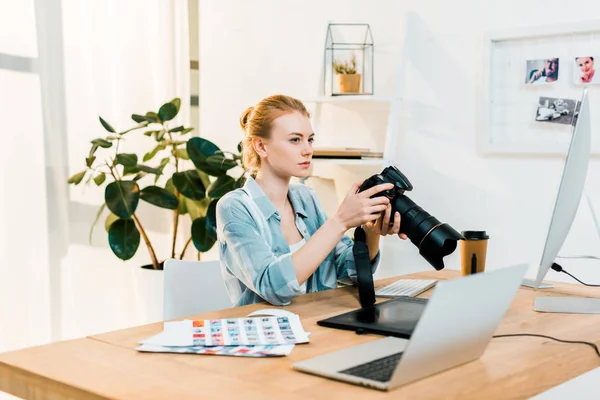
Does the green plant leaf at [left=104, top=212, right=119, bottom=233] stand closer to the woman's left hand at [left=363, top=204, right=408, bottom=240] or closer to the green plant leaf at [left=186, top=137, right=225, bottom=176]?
the green plant leaf at [left=186, top=137, right=225, bottom=176]

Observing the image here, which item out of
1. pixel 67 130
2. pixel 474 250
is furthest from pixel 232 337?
pixel 67 130

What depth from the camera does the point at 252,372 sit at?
126cm

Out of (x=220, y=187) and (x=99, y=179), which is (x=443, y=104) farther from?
(x=99, y=179)

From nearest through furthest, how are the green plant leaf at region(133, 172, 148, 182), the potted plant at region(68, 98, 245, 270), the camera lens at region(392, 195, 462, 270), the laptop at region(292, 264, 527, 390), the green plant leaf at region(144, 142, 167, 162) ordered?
the laptop at region(292, 264, 527, 390) < the camera lens at region(392, 195, 462, 270) < the potted plant at region(68, 98, 245, 270) < the green plant leaf at region(133, 172, 148, 182) < the green plant leaf at region(144, 142, 167, 162)

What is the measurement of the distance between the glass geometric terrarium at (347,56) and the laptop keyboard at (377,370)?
6.40 ft

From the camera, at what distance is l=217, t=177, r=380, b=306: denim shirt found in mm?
1829

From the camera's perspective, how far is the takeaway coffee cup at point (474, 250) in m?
2.02

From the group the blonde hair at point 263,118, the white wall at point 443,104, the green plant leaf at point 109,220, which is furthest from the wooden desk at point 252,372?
the green plant leaf at point 109,220

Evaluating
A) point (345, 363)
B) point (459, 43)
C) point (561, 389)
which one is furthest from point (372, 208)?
point (459, 43)

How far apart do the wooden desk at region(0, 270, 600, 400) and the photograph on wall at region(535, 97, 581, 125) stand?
1.31 metres

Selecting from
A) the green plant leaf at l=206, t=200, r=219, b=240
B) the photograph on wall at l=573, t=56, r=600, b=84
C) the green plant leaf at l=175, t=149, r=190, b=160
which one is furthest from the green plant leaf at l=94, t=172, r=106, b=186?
the photograph on wall at l=573, t=56, r=600, b=84

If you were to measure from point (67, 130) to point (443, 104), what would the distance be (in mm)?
1659

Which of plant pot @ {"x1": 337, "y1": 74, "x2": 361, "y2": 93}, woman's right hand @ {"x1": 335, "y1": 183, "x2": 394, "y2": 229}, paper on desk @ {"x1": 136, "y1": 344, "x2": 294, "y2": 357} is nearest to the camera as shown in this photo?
paper on desk @ {"x1": 136, "y1": 344, "x2": 294, "y2": 357}

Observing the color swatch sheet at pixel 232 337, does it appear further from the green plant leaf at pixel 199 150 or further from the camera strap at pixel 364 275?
the green plant leaf at pixel 199 150
